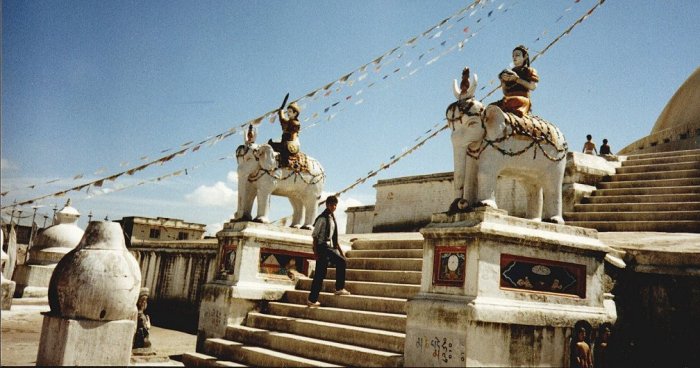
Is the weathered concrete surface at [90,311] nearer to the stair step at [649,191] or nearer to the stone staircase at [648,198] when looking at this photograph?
the stone staircase at [648,198]

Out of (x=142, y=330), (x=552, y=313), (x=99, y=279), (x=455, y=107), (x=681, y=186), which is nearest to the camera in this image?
(x=99, y=279)

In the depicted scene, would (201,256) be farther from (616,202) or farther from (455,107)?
(616,202)

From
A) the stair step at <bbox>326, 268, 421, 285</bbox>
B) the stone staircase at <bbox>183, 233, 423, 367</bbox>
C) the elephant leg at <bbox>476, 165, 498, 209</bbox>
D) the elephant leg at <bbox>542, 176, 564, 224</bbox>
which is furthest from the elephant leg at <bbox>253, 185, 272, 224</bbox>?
the elephant leg at <bbox>542, 176, 564, 224</bbox>

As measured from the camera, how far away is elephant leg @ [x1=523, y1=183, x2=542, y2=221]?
22.9 feet

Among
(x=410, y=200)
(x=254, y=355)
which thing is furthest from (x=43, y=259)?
(x=410, y=200)

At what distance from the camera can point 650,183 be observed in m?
12.4

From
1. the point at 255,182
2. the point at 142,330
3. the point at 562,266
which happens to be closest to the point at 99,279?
the point at 142,330

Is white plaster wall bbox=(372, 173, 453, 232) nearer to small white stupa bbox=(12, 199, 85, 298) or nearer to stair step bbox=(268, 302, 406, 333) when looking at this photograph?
stair step bbox=(268, 302, 406, 333)

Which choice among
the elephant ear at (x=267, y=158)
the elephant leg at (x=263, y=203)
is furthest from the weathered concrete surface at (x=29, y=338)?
the elephant ear at (x=267, y=158)

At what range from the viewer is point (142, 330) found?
8.41 m

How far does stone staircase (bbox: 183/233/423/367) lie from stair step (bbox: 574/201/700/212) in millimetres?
5183

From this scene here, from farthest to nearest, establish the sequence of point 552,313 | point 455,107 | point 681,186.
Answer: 1. point 681,186
2. point 455,107
3. point 552,313

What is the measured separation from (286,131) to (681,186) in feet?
28.9

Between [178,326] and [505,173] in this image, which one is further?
[178,326]
